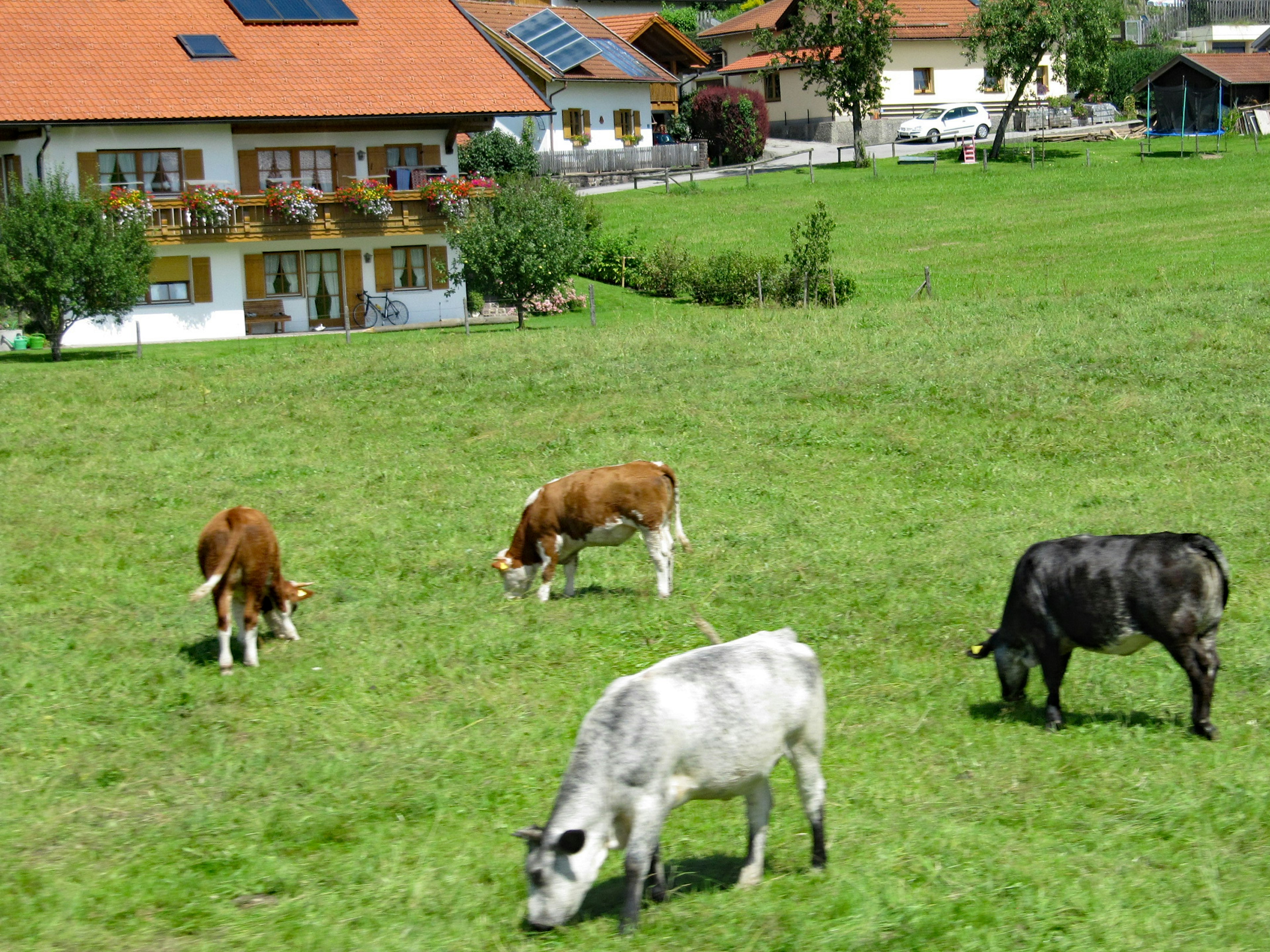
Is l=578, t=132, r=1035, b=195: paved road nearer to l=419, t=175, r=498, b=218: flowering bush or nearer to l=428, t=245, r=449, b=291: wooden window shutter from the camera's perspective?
l=428, t=245, r=449, b=291: wooden window shutter

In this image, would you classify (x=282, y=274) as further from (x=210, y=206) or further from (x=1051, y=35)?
(x=1051, y=35)

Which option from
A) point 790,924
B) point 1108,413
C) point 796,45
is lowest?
point 790,924

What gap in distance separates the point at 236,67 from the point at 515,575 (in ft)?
109

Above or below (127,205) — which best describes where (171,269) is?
below

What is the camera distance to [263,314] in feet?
138

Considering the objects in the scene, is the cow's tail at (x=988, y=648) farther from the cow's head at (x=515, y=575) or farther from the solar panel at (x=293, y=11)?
the solar panel at (x=293, y=11)

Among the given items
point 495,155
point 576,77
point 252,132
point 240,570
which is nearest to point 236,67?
point 252,132

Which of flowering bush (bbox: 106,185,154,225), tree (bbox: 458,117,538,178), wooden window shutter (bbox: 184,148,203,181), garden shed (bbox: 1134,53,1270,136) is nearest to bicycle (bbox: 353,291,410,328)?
wooden window shutter (bbox: 184,148,203,181)

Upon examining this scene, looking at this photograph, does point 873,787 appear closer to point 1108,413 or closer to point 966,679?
point 966,679

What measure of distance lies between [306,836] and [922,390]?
18126mm

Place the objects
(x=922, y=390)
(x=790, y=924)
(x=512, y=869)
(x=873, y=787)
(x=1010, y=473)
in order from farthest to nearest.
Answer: (x=922, y=390) → (x=1010, y=473) → (x=873, y=787) → (x=512, y=869) → (x=790, y=924)

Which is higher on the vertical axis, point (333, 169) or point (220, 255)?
point (333, 169)

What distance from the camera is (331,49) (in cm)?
4422

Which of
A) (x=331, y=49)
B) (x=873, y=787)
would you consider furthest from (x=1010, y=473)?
(x=331, y=49)
